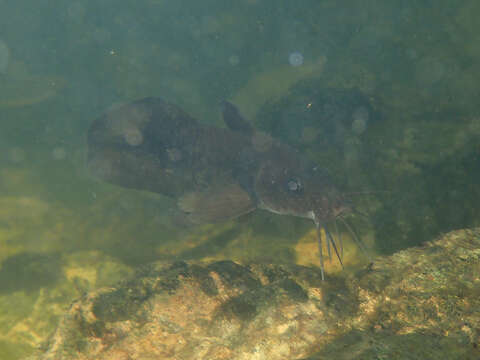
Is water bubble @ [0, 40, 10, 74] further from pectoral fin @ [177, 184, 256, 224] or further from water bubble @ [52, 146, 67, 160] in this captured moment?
pectoral fin @ [177, 184, 256, 224]

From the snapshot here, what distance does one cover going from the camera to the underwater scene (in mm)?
1812

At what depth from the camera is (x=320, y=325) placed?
177 centimetres

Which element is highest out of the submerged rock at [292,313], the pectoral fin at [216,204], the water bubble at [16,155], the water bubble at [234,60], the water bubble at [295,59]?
the water bubble at [234,60]

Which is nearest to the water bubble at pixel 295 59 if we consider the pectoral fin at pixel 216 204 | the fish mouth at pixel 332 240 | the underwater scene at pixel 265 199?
the underwater scene at pixel 265 199

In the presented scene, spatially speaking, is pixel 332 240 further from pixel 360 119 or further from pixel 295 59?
pixel 295 59

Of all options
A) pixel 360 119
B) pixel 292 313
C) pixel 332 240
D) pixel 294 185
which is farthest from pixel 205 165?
pixel 292 313

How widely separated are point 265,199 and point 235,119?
4.70ft

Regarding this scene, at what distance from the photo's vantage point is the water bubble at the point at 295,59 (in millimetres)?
7967

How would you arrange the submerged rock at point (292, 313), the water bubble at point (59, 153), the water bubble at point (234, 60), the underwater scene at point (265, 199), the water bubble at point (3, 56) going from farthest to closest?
the water bubble at point (3, 56) → the water bubble at point (234, 60) → the water bubble at point (59, 153) → the underwater scene at point (265, 199) → the submerged rock at point (292, 313)

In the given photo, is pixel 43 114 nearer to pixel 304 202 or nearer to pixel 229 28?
pixel 229 28

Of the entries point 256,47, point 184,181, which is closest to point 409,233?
point 184,181

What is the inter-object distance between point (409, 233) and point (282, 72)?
5.82m

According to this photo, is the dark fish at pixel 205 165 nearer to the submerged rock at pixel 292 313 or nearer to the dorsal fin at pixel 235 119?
the dorsal fin at pixel 235 119

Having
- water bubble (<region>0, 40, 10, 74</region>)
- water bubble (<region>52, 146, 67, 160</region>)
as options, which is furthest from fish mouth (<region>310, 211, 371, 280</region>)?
water bubble (<region>0, 40, 10, 74</region>)
